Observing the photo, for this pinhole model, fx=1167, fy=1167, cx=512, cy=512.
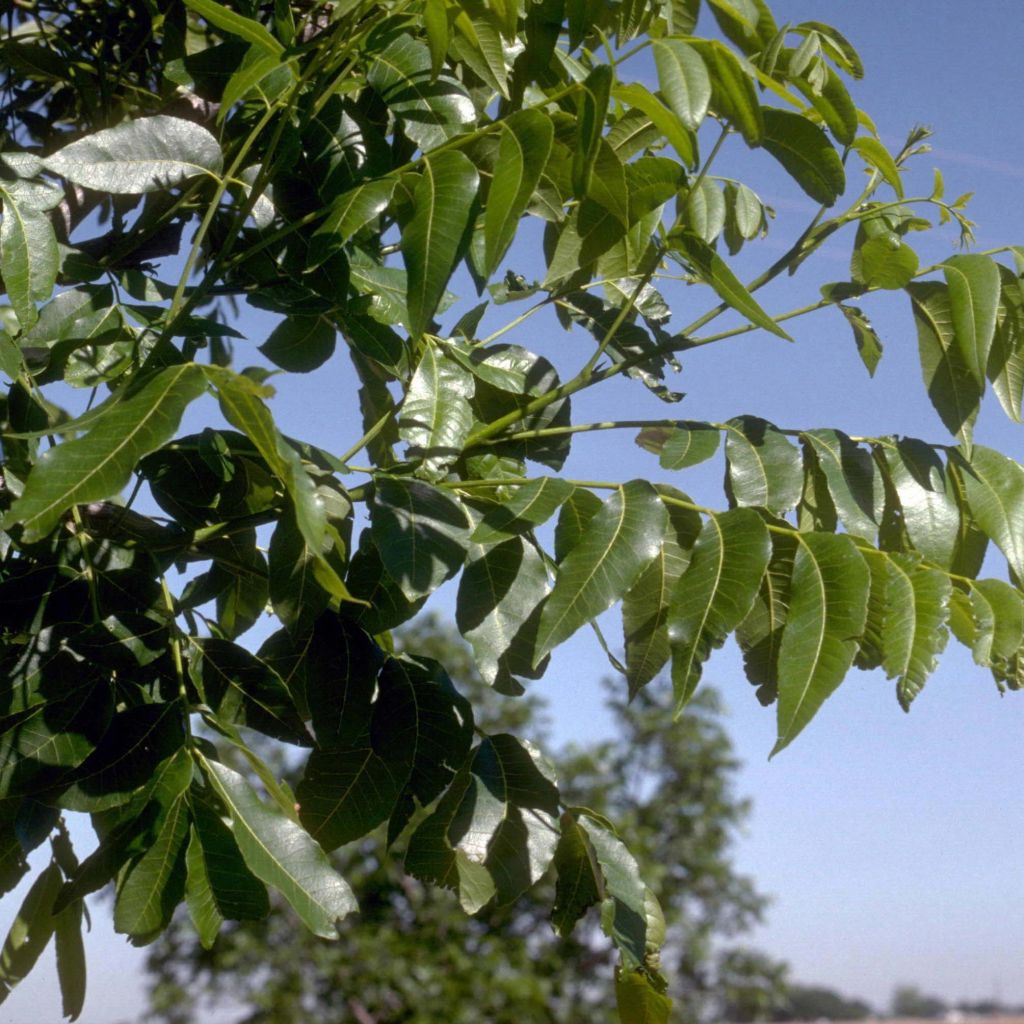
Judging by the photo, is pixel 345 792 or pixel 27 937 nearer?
pixel 345 792

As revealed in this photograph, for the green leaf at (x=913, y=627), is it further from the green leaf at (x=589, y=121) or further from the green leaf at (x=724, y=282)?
the green leaf at (x=589, y=121)

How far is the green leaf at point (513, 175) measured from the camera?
80cm

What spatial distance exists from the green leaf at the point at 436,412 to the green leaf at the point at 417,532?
11 centimetres

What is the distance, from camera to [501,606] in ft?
2.92

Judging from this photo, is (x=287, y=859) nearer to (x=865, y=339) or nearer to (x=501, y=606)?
(x=501, y=606)

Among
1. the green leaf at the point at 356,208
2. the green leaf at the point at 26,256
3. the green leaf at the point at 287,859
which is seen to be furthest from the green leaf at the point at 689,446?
the green leaf at the point at 26,256

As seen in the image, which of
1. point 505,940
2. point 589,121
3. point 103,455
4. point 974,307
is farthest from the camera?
point 505,940

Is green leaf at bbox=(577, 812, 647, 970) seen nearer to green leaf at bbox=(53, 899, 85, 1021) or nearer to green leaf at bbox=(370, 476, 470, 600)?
green leaf at bbox=(370, 476, 470, 600)

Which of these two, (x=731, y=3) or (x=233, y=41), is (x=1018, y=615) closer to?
(x=731, y=3)

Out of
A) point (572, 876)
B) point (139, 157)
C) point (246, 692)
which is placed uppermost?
point (139, 157)

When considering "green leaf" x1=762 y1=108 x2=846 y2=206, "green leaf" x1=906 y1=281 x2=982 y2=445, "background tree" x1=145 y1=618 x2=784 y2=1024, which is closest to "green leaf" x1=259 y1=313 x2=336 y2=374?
"green leaf" x1=762 y1=108 x2=846 y2=206

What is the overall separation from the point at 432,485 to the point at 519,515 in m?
0.07

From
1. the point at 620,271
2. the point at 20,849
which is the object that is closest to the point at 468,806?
the point at 20,849

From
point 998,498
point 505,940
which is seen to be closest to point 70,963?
point 998,498
